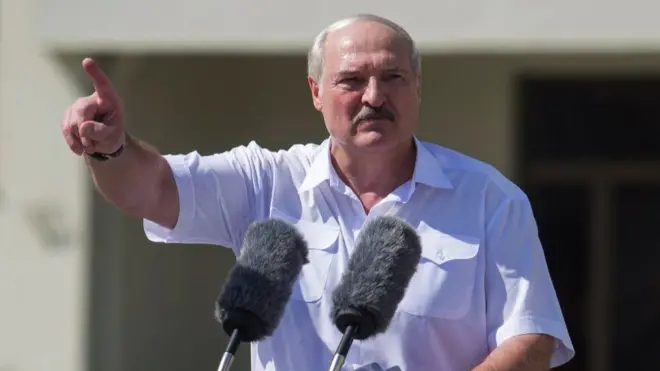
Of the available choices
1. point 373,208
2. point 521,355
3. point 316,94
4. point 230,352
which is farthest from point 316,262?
point 230,352

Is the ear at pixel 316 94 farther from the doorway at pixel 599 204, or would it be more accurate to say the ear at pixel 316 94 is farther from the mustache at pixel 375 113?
the doorway at pixel 599 204

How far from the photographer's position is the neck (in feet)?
10.0

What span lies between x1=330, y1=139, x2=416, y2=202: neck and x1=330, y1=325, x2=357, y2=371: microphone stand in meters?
0.66

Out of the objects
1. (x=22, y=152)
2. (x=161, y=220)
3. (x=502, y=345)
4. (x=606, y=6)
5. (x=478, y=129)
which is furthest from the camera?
(x=478, y=129)

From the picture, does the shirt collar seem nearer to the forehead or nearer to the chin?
the chin

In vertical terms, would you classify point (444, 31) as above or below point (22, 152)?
above

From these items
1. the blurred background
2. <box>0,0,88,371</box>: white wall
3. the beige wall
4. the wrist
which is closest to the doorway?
the blurred background

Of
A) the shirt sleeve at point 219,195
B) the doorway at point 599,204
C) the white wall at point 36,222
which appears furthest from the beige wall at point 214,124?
the shirt sleeve at point 219,195

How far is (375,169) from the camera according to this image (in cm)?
308

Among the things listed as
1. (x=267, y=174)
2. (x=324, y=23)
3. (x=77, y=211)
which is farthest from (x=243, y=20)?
(x=267, y=174)

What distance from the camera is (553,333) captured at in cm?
294

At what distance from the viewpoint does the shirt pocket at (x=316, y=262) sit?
2.98 m

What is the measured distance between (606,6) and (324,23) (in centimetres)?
143

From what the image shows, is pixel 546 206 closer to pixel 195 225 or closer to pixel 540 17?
pixel 540 17
